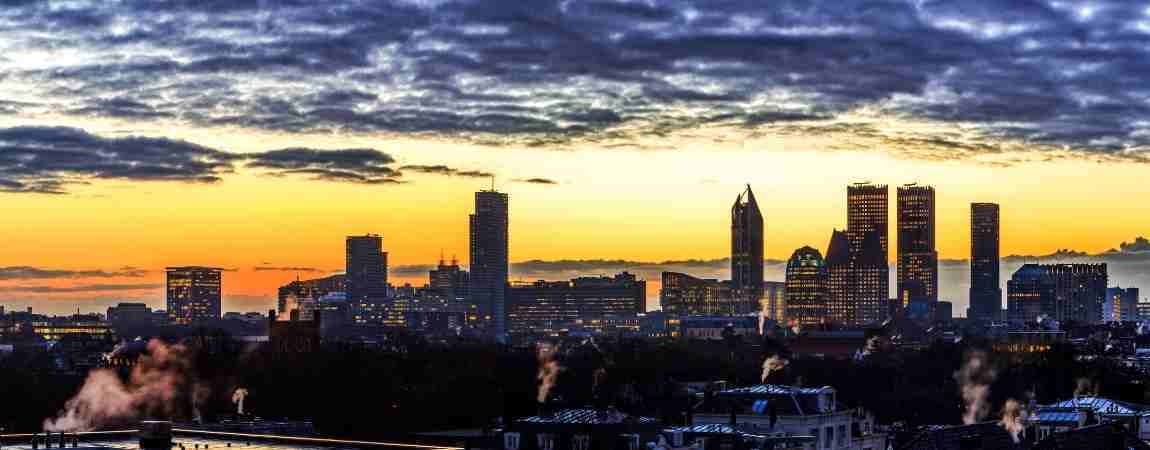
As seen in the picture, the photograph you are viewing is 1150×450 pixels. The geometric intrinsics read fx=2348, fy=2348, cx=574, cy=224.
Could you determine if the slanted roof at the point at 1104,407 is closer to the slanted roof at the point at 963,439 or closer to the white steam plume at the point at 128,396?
the slanted roof at the point at 963,439

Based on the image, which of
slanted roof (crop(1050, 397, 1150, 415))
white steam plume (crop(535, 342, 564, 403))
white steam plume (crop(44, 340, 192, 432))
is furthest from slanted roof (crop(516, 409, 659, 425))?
white steam plume (crop(535, 342, 564, 403))

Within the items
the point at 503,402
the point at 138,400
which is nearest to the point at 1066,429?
the point at 503,402

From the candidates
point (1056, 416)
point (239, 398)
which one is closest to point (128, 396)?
point (239, 398)

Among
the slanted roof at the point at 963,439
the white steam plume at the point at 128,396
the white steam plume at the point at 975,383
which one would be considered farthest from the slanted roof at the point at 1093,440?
the white steam plume at the point at 128,396

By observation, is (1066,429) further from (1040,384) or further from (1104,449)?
(1040,384)

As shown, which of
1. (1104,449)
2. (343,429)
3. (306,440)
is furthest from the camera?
(343,429)

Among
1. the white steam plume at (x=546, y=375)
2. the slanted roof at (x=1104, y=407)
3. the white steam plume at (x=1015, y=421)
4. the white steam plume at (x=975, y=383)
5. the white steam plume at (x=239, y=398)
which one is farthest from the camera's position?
the white steam plume at (x=975, y=383)

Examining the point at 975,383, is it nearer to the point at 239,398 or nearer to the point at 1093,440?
the point at 239,398
